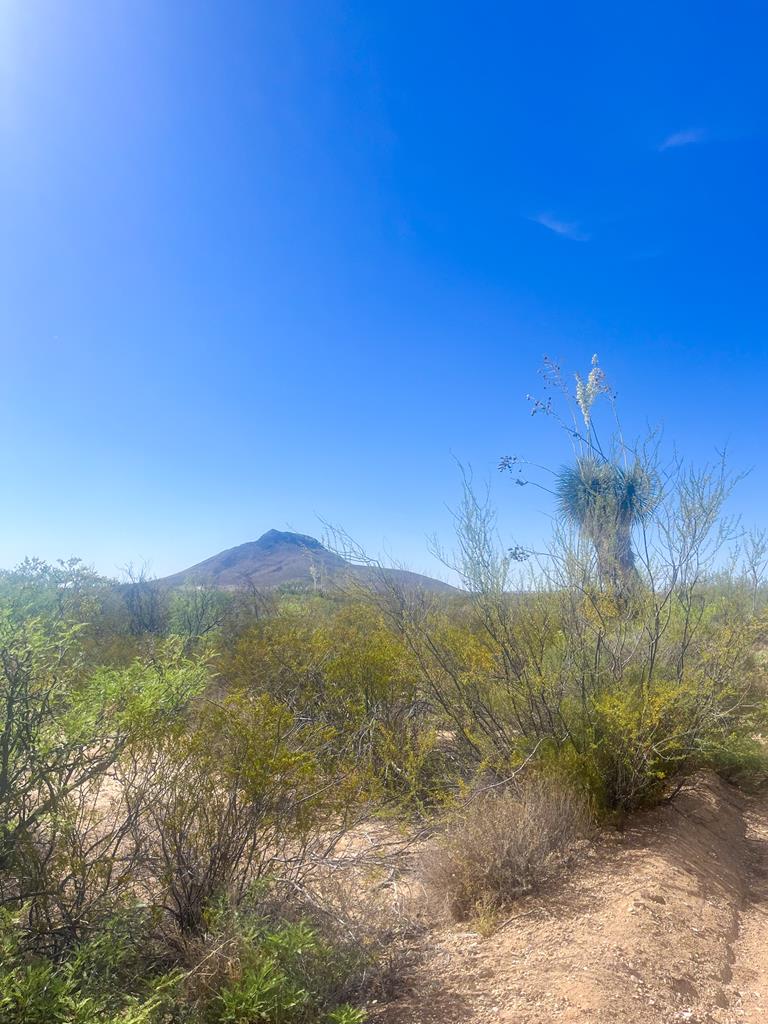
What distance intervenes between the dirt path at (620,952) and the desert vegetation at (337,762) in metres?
0.22

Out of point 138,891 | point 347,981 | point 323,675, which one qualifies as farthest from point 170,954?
point 323,675

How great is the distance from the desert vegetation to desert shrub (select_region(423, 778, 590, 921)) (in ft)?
0.05

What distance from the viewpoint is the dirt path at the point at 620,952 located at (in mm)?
3104

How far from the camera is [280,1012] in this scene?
104 inches

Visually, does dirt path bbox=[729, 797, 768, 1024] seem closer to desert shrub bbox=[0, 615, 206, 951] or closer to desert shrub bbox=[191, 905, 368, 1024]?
desert shrub bbox=[191, 905, 368, 1024]

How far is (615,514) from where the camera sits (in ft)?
20.6

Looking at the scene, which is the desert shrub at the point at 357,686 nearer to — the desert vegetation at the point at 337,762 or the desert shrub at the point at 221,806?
the desert vegetation at the point at 337,762

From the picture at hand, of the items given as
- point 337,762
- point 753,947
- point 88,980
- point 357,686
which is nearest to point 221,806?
point 88,980

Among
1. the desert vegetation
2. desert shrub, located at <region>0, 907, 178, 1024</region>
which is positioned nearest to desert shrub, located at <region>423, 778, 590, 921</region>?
the desert vegetation

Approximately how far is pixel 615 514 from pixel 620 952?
12.6 ft

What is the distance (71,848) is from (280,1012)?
4.02ft

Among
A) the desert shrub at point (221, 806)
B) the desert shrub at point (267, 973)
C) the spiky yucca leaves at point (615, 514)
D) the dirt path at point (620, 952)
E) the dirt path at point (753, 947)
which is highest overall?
the spiky yucca leaves at point (615, 514)

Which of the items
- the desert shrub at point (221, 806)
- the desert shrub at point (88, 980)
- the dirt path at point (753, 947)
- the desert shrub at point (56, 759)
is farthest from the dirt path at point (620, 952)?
the desert shrub at point (56, 759)

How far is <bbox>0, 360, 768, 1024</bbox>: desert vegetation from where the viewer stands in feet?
→ 8.94
